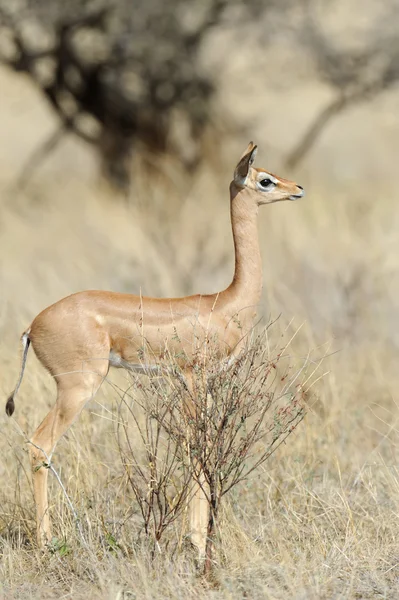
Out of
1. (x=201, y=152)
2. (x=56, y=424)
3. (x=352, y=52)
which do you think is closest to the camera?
(x=56, y=424)

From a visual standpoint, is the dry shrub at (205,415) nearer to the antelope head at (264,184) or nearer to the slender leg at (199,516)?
the slender leg at (199,516)

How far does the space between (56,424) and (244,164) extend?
155 centimetres

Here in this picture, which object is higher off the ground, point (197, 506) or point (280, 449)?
point (280, 449)

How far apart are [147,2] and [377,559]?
Answer: 11.3 m

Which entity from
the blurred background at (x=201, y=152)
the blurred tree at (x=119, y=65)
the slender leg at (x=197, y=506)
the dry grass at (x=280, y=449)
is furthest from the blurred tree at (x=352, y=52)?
the slender leg at (x=197, y=506)

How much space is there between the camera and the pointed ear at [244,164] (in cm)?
496

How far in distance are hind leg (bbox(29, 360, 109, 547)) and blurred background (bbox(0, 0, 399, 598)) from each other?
420 cm

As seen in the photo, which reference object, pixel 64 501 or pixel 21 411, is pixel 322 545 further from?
pixel 21 411

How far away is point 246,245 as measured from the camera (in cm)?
514

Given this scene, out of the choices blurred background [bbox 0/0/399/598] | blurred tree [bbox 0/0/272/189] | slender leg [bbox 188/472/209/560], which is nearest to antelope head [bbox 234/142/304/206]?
slender leg [bbox 188/472/209/560]

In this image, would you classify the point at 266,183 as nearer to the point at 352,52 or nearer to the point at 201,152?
the point at 201,152

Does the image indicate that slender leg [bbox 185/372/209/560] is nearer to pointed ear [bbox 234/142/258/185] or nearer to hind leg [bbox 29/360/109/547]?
hind leg [bbox 29/360/109/547]

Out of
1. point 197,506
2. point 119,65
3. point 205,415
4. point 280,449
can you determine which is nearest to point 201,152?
point 119,65

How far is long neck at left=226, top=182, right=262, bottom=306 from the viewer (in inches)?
200
